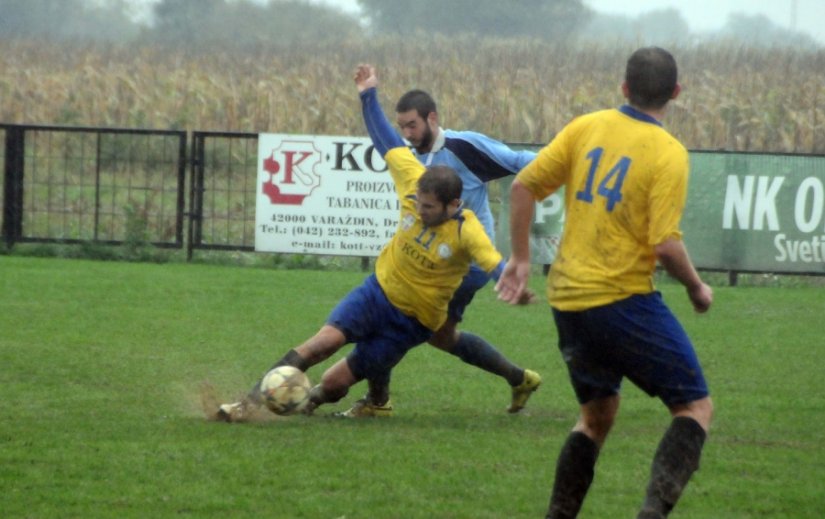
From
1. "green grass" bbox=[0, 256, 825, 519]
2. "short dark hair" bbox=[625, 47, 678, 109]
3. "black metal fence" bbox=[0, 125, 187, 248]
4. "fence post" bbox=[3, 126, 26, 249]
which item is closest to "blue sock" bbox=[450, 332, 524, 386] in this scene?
"green grass" bbox=[0, 256, 825, 519]

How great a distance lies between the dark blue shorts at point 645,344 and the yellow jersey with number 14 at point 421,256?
215cm

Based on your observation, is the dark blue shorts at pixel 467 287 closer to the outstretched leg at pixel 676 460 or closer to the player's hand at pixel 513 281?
the player's hand at pixel 513 281

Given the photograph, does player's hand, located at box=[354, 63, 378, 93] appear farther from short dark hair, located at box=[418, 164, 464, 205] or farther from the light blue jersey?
short dark hair, located at box=[418, 164, 464, 205]

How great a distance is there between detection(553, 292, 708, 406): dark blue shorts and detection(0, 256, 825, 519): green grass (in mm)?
953

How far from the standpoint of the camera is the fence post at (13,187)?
1831cm

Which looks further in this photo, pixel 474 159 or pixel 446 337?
pixel 446 337

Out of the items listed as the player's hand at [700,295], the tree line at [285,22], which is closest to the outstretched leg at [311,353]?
the player's hand at [700,295]

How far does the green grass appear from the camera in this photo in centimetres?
607

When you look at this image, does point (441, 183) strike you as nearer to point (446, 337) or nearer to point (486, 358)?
→ point (446, 337)

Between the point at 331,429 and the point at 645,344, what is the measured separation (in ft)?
9.99

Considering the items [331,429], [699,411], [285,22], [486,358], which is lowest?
[331,429]

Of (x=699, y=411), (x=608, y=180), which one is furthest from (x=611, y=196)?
(x=699, y=411)

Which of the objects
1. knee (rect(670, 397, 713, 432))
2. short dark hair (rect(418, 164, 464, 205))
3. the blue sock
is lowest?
the blue sock

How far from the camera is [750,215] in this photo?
16672 millimetres
